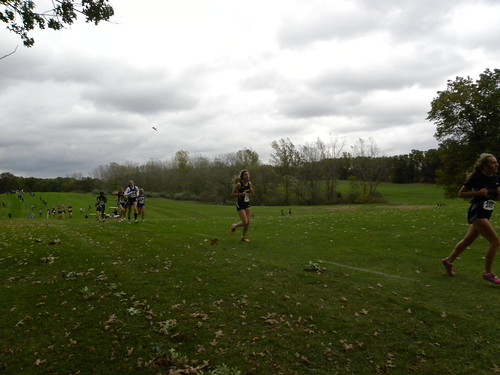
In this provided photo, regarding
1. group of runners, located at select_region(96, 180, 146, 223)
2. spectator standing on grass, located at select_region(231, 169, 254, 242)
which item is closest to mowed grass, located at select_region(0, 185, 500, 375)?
spectator standing on grass, located at select_region(231, 169, 254, 242)

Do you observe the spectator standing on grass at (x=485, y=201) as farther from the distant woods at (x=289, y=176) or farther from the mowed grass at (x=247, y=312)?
the distant woods at (x=289, y=176)

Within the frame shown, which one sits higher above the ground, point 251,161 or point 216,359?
point 251,161

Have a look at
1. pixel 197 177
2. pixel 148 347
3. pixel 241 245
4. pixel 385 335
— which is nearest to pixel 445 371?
pixel 385 335

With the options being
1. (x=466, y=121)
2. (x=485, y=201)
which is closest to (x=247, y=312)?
(x=485, y=201)

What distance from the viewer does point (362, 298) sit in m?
6.21

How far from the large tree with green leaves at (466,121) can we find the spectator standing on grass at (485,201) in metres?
39.2

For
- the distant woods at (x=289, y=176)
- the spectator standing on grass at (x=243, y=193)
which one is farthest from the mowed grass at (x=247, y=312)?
the distant woods at (x=289, y=176)

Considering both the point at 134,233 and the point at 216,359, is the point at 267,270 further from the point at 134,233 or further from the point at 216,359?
the point at 134,233

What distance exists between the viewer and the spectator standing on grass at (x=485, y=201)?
22.5 ft

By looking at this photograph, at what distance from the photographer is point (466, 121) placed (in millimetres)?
42344

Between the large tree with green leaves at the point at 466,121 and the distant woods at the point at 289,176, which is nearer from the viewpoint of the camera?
the large tree with green leaves at the point at 466,121

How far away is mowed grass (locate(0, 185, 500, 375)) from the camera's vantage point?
4324 millimetres

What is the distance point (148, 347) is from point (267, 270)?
3.87 m

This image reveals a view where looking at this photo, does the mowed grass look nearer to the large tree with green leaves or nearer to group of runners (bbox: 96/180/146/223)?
group of runners (bbox: 96/180/146/223)
